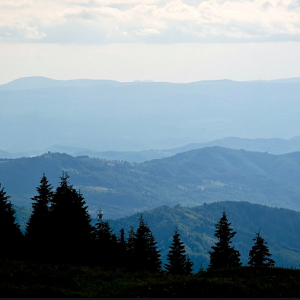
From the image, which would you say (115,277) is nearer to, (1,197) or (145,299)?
(145,299)

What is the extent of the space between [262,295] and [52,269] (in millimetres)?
13969

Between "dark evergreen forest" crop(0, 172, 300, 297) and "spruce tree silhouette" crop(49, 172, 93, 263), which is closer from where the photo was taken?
"dark evergreen forest" crop(0, 172, 300, 297)

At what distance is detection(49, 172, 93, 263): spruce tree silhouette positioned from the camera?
46.3 metres

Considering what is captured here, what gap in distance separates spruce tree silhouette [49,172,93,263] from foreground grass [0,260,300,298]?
316 inches

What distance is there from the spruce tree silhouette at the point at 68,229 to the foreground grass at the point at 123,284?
8.03m

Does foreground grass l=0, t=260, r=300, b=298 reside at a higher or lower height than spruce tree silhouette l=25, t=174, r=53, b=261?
lower

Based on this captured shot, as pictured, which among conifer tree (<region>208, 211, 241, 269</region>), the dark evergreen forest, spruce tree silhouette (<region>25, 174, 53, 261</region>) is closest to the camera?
the dark evergreen forest

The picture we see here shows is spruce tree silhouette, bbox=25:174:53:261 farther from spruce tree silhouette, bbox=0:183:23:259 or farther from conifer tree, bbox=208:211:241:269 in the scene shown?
conifer tree, bbox=208:211:241:269

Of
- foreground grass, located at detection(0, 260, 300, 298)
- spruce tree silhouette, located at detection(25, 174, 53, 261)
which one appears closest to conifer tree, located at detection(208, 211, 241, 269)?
spruce tree silhouette, located at detection(25, 174, 53, 261)

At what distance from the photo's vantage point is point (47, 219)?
161 feet

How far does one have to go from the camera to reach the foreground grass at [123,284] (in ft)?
104

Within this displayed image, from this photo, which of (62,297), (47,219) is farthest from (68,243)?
(62,297)

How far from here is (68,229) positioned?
46781 mm

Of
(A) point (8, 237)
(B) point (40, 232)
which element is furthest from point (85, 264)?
(A) point (8, 237)
